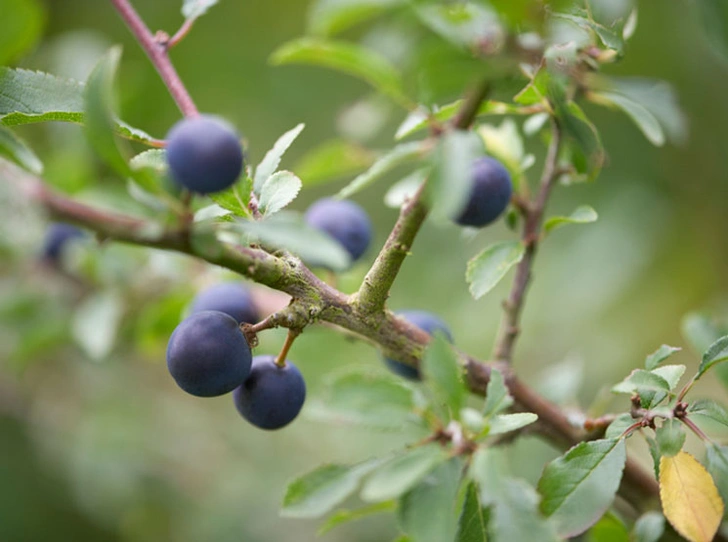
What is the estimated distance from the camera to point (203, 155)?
25.0 inches

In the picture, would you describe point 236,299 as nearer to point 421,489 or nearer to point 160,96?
point 421,489

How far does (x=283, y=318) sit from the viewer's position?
75cm

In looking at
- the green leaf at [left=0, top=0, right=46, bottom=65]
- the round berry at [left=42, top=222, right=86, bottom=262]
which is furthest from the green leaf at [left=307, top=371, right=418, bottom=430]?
the round berry at [left=42, top=222, right=86, bottom=262]

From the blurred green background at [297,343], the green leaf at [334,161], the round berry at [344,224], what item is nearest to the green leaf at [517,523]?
the round berry at [344,224]

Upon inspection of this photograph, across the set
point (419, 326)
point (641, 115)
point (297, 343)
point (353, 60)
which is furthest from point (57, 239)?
point (641, 115)

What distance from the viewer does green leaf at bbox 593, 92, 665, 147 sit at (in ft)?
3.01

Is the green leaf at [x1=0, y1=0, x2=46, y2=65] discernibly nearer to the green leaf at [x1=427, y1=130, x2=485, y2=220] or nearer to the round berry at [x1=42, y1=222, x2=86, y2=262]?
the green leaf at [x1=427, y1=130, x2=485, y2=220]

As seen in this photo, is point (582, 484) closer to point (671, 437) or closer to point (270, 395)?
point (671, 437)

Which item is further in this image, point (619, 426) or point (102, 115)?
point (619, 426)

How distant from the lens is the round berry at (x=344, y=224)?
1206mm

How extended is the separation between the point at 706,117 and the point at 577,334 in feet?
2.87

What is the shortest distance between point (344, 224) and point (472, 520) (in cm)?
59

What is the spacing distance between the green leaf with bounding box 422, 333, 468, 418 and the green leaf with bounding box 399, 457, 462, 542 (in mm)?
53

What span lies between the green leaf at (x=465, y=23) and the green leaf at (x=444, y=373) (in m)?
0.31
